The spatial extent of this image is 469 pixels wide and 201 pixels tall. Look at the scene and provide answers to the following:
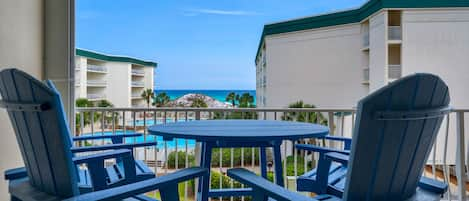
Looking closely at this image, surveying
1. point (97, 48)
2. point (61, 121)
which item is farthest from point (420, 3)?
point (61, 121)

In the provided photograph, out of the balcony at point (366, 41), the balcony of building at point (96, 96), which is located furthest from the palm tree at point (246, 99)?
the balcony at point (366, 41)

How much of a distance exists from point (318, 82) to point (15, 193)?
8.80 metres

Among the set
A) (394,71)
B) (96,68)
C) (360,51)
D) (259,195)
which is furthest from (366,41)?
(259,195)

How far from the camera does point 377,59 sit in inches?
308

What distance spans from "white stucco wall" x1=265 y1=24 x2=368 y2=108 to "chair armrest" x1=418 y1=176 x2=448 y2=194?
702cm

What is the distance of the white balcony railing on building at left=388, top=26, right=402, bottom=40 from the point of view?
24.4ft

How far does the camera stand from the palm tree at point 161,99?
20.2 feet

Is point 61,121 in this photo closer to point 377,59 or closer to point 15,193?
point 15,193

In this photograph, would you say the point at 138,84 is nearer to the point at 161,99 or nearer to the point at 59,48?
the point at 161,99

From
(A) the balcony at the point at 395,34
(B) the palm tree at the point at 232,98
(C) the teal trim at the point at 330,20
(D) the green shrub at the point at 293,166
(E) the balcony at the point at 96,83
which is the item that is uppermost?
(C) the teal trim at the point at 330,20

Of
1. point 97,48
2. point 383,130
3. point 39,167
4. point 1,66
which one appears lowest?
point 39,167

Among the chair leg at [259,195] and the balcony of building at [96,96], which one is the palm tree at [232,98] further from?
the chair leg at [259,195]

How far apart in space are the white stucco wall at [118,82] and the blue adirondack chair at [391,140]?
416 cm

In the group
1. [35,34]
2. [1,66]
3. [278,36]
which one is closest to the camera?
[1,66]
